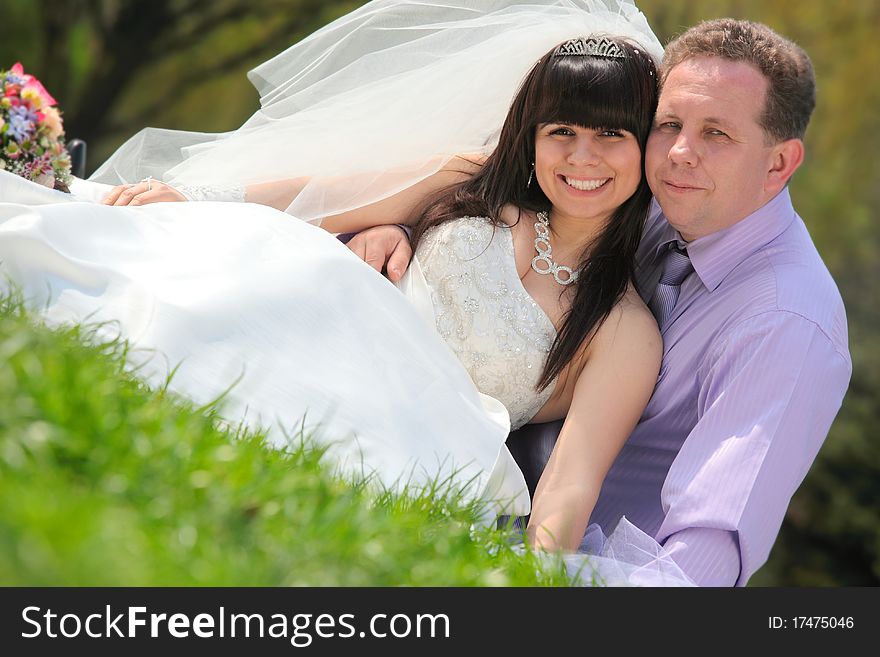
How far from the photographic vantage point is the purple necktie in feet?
13.8

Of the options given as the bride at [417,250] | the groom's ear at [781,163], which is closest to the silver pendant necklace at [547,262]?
the bride at [417,250]

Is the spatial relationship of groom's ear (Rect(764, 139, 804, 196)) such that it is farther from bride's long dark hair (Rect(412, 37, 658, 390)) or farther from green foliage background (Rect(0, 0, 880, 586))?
green foliage background (Rect(0, 0, 880, 586))

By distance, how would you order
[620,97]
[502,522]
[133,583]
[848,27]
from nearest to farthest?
[133,583]
[502,522]
[620,97]
[848,27]

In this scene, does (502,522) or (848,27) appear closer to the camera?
(502,522)

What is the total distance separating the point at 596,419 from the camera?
148 inches

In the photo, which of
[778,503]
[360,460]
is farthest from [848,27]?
[360,460]

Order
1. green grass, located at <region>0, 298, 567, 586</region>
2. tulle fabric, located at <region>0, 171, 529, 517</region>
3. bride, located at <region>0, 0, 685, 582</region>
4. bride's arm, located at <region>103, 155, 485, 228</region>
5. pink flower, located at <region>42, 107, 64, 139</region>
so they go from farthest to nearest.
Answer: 1. bride's arm, located at <region>103, 155, 485, 228</region>
2. pink flower, located at <region>42, 107, 64, 139</region>
3. bride, located at <region>0, 0, 685, 582</region>
4. tulle fabric, located at <region>0, 171, 529, 517</region>
5. green grass, located at <region>0, 298, 567, 586</region>

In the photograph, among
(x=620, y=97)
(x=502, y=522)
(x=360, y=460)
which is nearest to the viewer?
(x=360, y=460)

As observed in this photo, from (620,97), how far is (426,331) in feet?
3.80

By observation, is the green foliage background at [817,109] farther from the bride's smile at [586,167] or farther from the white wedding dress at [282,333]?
the white wedding dress at [282,333]

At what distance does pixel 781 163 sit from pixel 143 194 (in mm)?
2443

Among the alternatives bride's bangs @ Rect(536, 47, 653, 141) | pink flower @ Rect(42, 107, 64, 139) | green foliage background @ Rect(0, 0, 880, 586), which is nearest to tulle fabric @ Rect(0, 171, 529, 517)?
pink flower @ Rect(42, 107, 64, 139)

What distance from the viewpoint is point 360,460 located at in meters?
3.04
